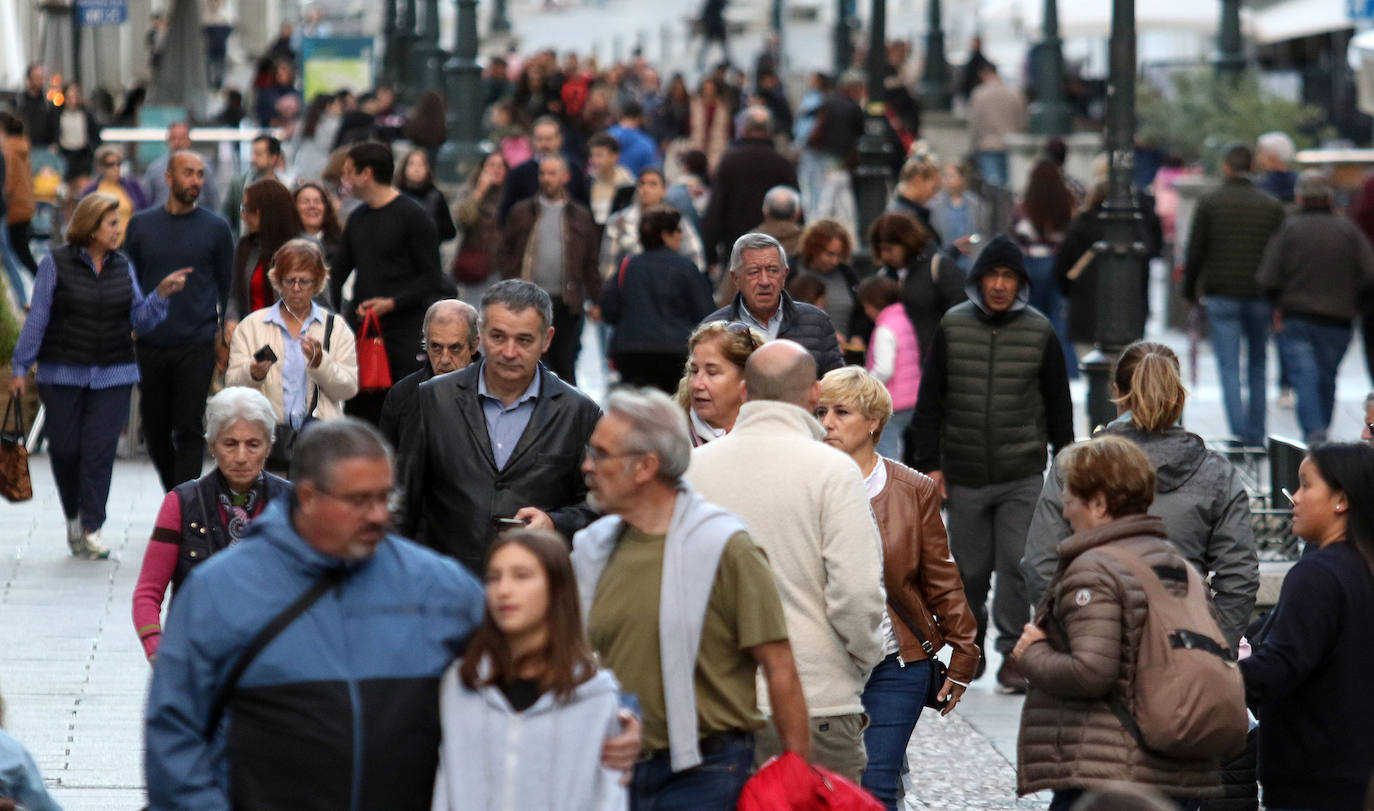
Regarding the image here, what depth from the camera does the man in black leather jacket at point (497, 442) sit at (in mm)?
6539

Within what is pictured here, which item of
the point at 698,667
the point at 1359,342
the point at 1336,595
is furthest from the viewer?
the point at 1359,342

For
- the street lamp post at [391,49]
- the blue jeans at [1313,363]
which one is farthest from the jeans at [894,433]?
the street lamp post at [391,49]

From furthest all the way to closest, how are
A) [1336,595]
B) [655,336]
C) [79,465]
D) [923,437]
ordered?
[655,336], [79,465], [923,437], [1336,595]

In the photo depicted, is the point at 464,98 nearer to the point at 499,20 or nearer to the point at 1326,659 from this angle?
the point at 1326,659

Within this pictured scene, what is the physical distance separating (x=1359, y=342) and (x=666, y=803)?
1953cm

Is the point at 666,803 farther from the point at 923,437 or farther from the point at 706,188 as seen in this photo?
A: the point at 706,188

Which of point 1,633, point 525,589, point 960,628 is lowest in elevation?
point 1,633

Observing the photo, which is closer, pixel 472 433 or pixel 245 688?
pixel 245 688

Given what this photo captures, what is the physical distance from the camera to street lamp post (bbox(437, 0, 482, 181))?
24.4 meters

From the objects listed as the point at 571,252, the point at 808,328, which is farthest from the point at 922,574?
the point at 571,252

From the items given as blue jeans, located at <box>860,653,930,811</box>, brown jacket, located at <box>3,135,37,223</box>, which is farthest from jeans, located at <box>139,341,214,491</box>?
brown jacket, located at <box>3,135,37,223</box>

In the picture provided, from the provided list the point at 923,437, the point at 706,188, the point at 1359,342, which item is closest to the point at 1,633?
the point at 923,437

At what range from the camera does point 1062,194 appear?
17750 mm

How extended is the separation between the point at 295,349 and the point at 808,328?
213 cm
